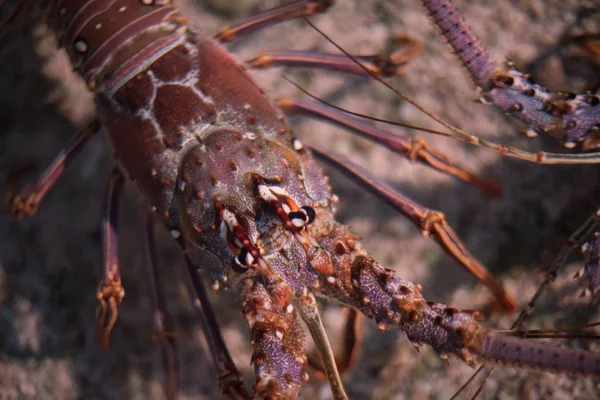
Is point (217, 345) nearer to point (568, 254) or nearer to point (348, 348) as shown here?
point (348, 348)

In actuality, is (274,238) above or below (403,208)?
above

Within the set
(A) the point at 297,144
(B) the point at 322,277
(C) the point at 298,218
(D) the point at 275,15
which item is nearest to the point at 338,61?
(D) the point at 275,15

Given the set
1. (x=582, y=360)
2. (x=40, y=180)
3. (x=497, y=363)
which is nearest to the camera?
(x=582, y=360)

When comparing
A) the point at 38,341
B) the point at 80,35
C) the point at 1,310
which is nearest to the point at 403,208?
the point at 80,35

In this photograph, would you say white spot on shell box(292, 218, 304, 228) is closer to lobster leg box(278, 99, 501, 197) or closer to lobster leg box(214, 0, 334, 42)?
lobster leg box(278, 99, 501, 197)

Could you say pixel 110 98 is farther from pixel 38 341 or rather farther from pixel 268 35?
pixel 38 341

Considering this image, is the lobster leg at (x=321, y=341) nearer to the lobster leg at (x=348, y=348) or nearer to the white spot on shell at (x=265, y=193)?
the white spot on shell at (x=265, y=193)
